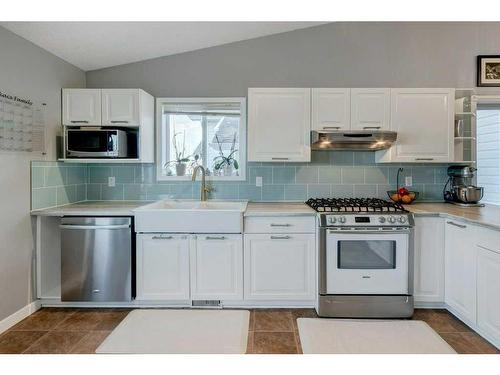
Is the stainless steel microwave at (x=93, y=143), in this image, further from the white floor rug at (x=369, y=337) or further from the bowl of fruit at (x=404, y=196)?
the bowl of fruit at (x=404, y=196)

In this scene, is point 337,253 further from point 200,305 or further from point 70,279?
point 70,279

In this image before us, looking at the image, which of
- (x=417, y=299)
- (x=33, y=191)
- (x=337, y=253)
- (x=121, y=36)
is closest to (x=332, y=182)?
(x=337, y=253)

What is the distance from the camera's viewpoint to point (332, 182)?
3.48 m

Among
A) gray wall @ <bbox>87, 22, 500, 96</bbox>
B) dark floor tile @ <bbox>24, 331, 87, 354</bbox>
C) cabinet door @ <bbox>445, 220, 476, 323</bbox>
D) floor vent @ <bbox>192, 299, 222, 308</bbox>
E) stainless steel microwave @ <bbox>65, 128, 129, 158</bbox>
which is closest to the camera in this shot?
dark floor tile @ <bbox>24, 331, 87, 354</bbox>

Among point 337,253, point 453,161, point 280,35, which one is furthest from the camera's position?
point 280,35

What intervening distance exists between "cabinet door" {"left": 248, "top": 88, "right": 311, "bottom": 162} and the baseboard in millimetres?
2292

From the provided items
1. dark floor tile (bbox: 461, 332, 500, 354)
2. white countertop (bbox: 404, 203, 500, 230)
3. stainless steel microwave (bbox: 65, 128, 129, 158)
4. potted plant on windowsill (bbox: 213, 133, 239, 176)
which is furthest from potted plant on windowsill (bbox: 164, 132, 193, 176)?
dark floor tile (bbox: 461, 332, 500, 354)

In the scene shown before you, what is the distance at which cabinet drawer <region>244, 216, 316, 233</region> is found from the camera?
2807mm

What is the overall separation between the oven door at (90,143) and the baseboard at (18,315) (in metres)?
1.32

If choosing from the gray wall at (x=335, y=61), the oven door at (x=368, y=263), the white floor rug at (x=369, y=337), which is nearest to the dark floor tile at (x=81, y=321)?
the white floor rug at (x=369, y=337)

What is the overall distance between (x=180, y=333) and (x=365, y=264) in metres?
1.53

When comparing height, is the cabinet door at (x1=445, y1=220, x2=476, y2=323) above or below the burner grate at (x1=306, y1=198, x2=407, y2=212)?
below

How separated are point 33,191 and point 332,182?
2765mm

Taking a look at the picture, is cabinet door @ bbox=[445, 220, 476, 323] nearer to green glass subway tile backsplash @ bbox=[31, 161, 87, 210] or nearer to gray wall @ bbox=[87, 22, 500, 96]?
gray wall @ bbox=[87, 22, 500, 96]
